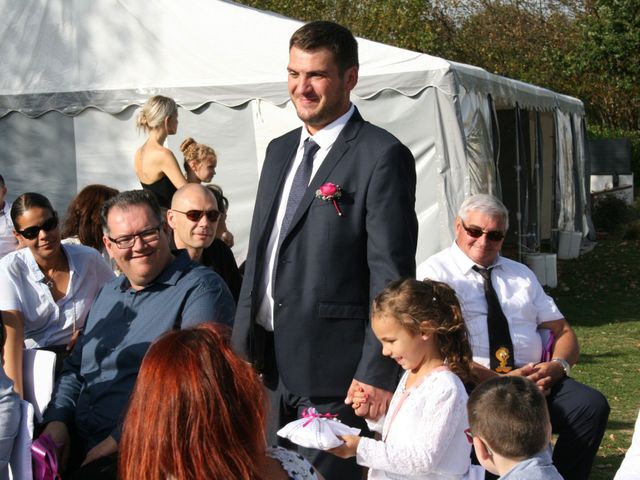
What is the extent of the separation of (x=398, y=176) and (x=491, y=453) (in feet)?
3.05

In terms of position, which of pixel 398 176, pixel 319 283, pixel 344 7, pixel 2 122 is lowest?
pixel 319 283

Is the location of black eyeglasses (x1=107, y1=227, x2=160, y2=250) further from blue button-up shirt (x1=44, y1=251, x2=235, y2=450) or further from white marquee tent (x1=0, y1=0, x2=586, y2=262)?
white marquee tent (x1=0, y1=0, x2=586, y2=262)

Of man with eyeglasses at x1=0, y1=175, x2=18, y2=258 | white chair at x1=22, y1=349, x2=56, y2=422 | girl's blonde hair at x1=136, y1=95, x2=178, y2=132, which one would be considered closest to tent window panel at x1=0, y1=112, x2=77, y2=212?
girl's blonde hair at x1=136, y1=95, x2=178, y2=132

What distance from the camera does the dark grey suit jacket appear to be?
303cm

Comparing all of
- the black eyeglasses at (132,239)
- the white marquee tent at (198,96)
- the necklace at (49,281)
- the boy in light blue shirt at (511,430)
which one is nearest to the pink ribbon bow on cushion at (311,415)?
the boy in light blue shirt at (511,430)

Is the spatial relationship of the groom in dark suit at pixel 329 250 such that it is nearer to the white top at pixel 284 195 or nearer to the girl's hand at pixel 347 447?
the white top at pixel 284 195

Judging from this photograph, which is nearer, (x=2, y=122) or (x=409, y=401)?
(x=409, y=401)

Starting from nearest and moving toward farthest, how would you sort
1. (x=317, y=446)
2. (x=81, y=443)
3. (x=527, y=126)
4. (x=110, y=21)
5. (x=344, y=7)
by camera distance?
1. (x=317, y=446)
2. (x=81, y=443)
3. (x=110, y=21)
4. (x=527, y=126)
5. (x=344, y=7)

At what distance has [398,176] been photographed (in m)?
3.05

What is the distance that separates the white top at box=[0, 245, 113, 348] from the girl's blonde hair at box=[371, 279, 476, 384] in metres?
2.04

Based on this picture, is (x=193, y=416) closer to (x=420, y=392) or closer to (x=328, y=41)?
(x=420, y=392)

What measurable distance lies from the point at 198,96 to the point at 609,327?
5.03 m

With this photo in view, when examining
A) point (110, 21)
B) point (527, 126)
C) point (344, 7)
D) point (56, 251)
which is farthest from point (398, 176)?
point (344, 7)

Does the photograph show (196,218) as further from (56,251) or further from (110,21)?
(110,21)
